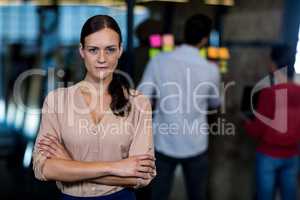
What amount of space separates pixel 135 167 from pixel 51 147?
337 millimetres

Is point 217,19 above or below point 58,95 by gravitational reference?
above

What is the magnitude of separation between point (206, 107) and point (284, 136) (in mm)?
593

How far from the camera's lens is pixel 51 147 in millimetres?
2334

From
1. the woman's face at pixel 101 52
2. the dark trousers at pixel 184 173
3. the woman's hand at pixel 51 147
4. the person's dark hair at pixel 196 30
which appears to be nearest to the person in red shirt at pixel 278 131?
the dark trousers at pixel 184 173

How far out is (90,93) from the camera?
2389 millimetres

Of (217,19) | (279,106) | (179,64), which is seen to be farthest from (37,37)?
(279,106)

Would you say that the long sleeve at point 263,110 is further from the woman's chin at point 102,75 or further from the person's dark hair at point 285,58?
the woman's chin at point 102,75

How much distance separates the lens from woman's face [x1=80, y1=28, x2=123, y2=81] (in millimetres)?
2305

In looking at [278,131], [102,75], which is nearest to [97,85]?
[102,75]

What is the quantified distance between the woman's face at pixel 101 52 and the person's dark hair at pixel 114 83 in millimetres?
19

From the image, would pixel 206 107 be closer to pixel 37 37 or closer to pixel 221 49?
Answer: pixel 221 49

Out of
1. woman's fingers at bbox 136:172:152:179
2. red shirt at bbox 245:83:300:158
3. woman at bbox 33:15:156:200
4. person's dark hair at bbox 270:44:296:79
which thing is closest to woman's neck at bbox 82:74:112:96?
woman at bbox 33:15:156:200

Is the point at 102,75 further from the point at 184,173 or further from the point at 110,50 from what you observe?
the point at 184,173

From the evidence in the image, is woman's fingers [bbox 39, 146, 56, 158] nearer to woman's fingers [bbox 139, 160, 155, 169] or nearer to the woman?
the woman
